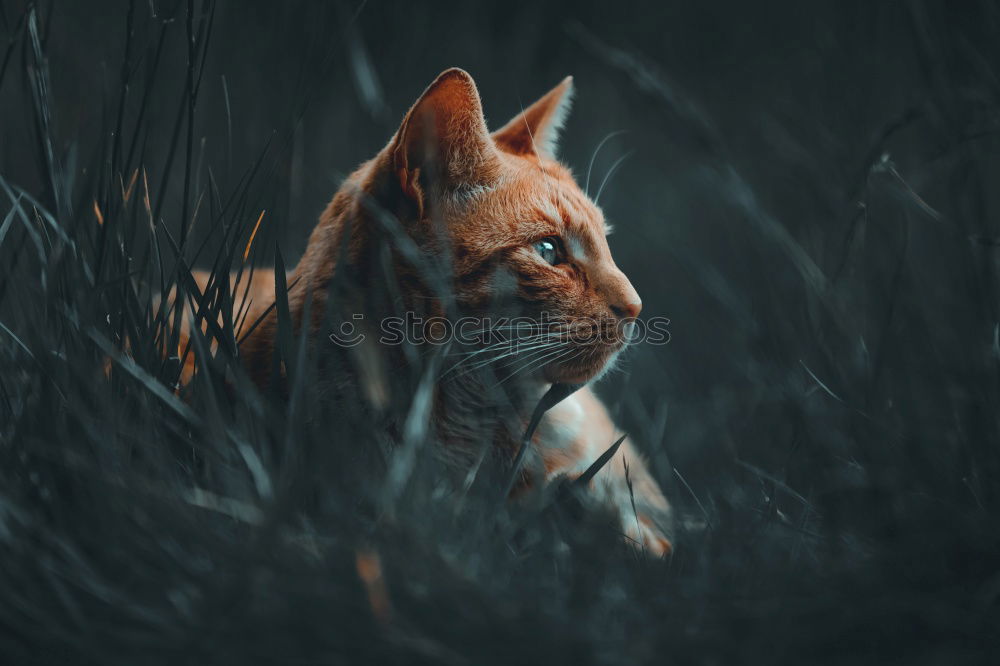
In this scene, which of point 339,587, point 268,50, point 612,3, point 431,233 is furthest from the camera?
point 612,3

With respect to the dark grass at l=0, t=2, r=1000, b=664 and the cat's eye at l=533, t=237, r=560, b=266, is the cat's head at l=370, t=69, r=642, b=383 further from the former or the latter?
the dark grass at l=0, t=2, r=1000, b=664

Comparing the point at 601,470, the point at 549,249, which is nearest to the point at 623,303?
the point at 549,249

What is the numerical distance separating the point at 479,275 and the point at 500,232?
7cm

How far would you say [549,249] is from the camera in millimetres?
1097

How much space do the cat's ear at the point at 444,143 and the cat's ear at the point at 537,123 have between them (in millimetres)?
212

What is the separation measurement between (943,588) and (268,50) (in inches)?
77.8

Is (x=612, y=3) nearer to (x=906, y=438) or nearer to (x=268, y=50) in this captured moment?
(x=268, y=50)

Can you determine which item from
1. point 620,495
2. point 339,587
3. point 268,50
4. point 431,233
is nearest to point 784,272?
point 620,495

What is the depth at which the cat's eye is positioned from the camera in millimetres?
1088

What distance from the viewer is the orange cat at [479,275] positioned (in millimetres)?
996

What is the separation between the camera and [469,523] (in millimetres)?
778

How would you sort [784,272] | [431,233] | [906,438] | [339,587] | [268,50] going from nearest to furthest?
[339,587]
[906,438]
[431,233]
[784,272]
[268,50]

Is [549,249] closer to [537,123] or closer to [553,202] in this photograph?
[553,202]

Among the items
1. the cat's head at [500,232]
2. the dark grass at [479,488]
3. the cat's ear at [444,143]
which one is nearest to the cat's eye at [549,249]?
the cat's head at [500,232]
